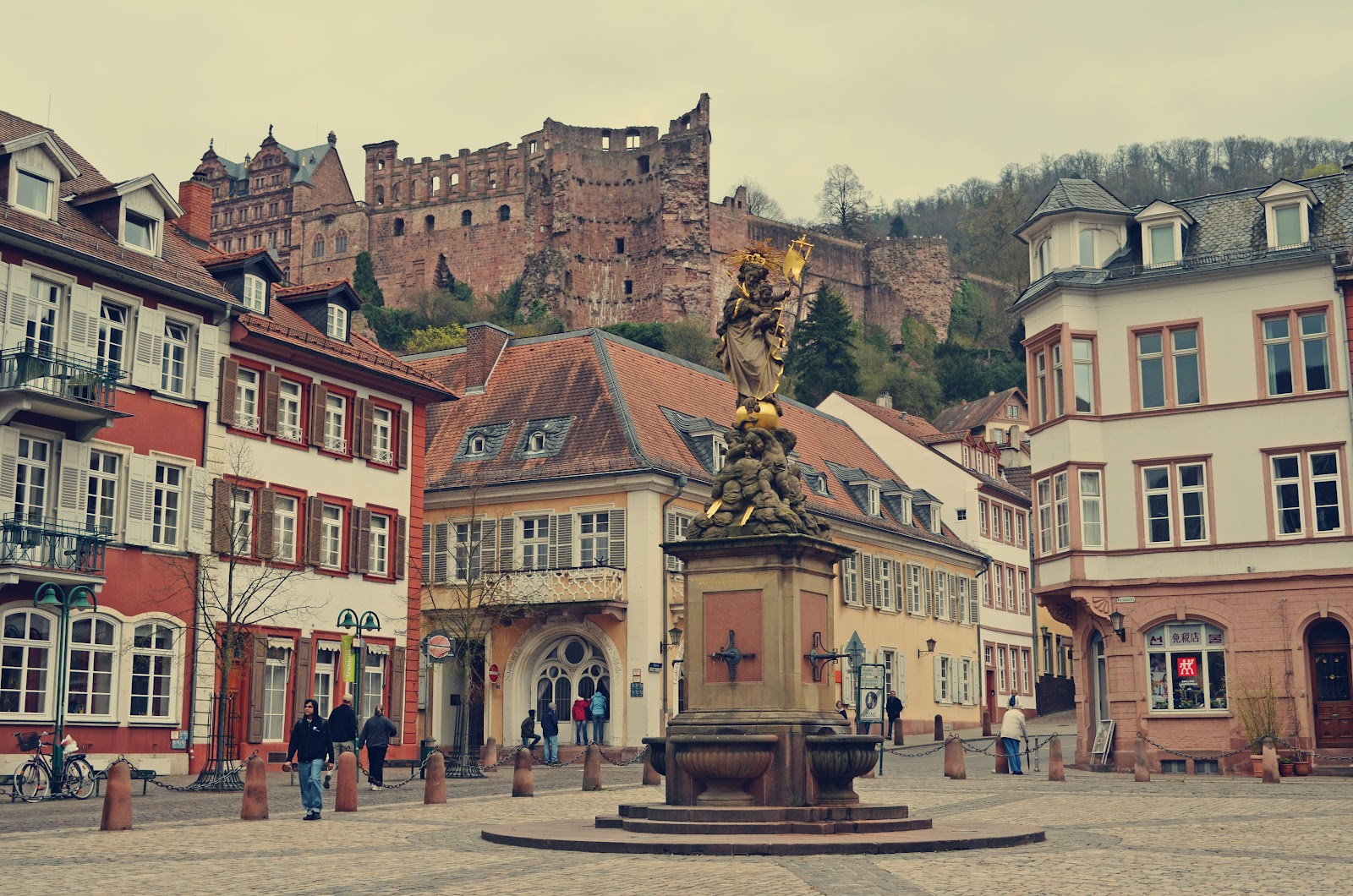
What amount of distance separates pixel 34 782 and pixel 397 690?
13559 mm

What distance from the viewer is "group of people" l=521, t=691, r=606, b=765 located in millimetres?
37531

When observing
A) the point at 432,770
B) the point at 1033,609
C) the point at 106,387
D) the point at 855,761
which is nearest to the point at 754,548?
the point at 855,761

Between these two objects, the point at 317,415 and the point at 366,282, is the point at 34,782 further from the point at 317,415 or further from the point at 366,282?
the point at 366,282

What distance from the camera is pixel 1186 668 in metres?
33.0

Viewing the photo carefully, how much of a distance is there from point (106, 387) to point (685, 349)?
6848 centimetres

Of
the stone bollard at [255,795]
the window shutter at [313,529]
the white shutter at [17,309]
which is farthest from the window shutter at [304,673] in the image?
the stone bollard at [255,795]

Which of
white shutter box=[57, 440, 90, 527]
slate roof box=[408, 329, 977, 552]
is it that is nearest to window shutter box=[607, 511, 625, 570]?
slate roof box=[408, 329, 977, 552]

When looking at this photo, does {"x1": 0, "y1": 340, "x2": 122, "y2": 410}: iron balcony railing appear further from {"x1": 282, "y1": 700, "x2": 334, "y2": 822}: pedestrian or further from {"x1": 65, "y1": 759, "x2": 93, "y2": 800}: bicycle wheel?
{"x1": 282, "y1": 700, "x2": 334, "y2": 822}: pedestrian

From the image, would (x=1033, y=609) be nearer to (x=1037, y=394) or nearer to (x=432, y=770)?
(x=1037, y=394)

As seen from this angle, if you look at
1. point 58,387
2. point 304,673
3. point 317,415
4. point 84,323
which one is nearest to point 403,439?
point 317,415

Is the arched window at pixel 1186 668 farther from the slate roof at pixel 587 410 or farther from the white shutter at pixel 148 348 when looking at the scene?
the white shutter at pixel 148 348

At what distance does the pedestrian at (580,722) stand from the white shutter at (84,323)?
Result: 14497mm

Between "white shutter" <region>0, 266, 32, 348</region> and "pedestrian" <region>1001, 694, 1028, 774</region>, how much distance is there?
19278 millimetres

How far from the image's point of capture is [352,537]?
36344mm
